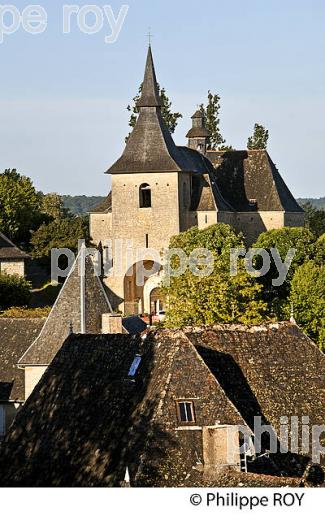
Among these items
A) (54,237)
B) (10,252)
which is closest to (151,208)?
(54,237)

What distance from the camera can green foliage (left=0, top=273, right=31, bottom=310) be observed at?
8625cm

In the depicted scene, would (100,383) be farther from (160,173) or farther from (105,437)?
(160,173)

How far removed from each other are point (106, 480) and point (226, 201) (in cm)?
7387

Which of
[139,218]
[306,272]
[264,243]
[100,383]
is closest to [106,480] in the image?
[100,383]

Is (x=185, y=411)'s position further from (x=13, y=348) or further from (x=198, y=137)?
(x=198, y=137)

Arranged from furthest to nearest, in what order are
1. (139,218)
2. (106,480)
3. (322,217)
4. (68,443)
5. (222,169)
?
(322,217) → (222,169) → (139,218) → (68,443) → (106,480)


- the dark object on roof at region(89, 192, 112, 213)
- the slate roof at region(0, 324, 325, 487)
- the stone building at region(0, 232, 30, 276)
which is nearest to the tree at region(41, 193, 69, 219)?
the dark object on roof at region(89, 192, 112, 213)

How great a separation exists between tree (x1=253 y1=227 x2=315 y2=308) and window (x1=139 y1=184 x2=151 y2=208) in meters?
12.4

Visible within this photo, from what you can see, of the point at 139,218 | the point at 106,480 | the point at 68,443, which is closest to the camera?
the point at 106,480

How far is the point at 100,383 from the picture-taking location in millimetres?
33156

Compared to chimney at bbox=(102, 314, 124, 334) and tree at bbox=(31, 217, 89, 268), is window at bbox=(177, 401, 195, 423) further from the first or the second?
tree at bbox=(31, 217, 89, 268)

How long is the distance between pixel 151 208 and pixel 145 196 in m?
1.37

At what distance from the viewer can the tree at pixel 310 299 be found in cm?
6593
